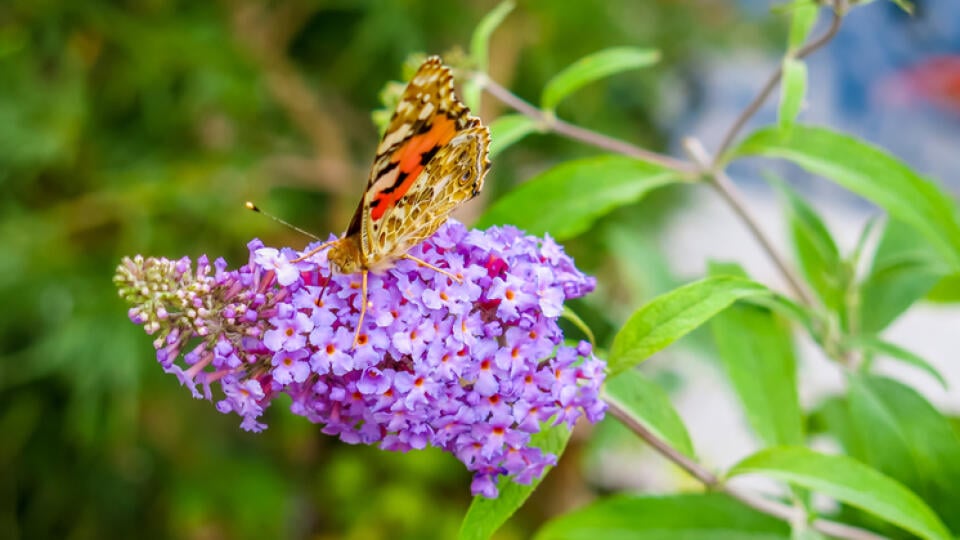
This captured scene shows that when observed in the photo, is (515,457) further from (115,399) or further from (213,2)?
(213,2)

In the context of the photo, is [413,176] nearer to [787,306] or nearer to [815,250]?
→ [787,306]

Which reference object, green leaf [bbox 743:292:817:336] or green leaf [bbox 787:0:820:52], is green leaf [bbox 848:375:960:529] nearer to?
green leaf [bbox 743:292:817:336]

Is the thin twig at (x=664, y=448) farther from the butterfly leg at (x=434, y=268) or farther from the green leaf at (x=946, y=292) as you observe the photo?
the green leaf at (x=946, y=292)

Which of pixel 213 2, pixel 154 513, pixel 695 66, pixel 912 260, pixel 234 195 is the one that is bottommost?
pixel 912 260

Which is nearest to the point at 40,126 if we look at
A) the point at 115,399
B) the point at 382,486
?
the point at 115,399

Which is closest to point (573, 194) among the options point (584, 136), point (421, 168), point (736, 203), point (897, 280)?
point (584, 136)

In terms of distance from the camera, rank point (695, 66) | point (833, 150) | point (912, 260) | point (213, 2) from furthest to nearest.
Result: point (695, 66), point (213, 2), point (912, 260), point (833, 150)

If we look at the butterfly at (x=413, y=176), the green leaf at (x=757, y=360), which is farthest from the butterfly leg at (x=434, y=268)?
the green leaf at (x=757, y=360)

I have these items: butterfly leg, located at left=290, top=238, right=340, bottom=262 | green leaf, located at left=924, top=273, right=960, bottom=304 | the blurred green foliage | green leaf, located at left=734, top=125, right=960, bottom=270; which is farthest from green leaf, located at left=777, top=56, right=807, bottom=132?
the blurred green foliage
